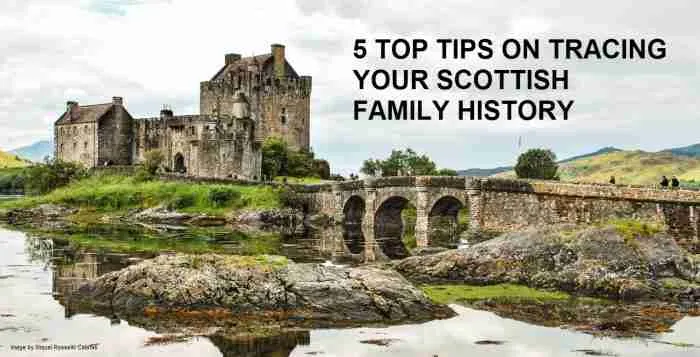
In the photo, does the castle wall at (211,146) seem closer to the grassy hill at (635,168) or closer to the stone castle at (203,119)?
the stone castle at (203,119)

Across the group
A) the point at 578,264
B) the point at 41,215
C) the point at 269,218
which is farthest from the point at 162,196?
the point at 578,264

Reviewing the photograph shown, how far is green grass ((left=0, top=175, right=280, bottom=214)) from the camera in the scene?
63.2 m

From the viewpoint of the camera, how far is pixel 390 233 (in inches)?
2092

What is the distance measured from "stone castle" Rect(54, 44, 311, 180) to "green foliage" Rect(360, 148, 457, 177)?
1148cm

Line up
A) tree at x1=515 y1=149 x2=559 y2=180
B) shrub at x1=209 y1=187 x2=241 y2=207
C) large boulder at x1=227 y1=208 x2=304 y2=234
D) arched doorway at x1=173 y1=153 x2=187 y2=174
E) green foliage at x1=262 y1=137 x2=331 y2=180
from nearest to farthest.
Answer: large boulder at x1=227 y1=208 x2=304 y2=234, shrub at x1=209 y1=187 x2=241 y2=207, green foliage at x1=262 y1=137 x2=331 y2=180, arched doorway at x1=173 y1=153 x2=187 y2=174, tree at x1=515 y1=149 x2=559 y2=180

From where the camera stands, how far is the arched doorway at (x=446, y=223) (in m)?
45.4

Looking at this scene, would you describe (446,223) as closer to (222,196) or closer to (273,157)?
(222,196)

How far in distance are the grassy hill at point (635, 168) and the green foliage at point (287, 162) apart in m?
42.5

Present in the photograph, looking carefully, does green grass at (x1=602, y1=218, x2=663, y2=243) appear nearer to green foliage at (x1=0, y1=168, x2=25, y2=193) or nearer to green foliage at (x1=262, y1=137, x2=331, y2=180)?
green foliage at (x1=262, y1=137, x2=331, y2=180)

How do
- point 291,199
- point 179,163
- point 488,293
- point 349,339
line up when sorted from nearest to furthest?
1. point 349,339
2. point 488,293
3. point 291,199
4. point 179,163

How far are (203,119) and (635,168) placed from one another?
74816 mm

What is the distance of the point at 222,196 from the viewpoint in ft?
210

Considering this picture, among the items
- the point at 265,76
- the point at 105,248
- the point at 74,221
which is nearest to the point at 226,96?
the point at 265,76

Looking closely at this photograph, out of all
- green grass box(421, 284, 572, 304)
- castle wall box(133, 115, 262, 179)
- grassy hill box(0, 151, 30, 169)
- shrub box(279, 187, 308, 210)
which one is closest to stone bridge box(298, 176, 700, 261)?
shrub box(279, 187, 308, 210)
